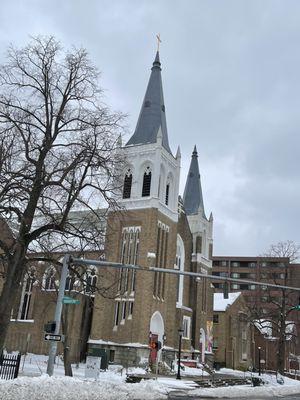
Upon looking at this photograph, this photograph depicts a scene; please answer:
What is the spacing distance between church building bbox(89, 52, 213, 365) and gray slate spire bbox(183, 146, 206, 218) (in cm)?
394

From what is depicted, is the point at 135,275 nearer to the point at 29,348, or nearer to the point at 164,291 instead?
the point at 164,291

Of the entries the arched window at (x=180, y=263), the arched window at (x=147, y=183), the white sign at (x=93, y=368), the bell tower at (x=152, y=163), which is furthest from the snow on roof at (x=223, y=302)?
the white sign at (x=93, y=368)

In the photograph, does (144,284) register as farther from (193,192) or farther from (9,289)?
(9,289)

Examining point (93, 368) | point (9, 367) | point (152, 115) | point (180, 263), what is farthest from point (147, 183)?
point (9, 367)

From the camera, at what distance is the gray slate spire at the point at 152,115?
51.7 meters

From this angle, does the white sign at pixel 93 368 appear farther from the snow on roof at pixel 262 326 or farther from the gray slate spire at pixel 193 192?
the gray slate spire at pixel 193 192

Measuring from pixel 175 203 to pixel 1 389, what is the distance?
36886 mm

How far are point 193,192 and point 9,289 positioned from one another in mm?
44009

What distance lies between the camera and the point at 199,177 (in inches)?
2591

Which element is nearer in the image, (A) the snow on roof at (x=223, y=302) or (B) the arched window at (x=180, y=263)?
(B) the arched window at (x=180, y=263)

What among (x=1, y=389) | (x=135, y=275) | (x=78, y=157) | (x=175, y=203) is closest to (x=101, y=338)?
(x=135, y=275)

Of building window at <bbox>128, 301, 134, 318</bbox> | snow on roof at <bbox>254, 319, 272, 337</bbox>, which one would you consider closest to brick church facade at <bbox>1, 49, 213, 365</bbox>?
building window at <bbox>128, 301, 134, 318</bbox>

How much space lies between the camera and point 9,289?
22734 millimetres

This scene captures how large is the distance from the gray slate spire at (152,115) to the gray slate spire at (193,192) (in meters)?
12.9
